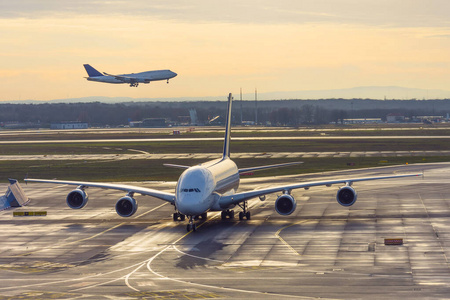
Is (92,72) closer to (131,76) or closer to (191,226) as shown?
(131,76)

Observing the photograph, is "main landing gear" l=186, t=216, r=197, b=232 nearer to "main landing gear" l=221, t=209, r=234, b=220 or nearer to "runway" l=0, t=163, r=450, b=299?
"runway" l=0, t=163, r=450, b=299

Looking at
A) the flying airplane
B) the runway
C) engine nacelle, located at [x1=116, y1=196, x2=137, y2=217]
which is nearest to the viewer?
the runway

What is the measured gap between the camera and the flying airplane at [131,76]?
190 m

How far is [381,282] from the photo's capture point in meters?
33.8

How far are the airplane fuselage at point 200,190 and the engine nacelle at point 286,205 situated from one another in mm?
4300

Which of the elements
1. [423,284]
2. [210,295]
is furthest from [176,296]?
[423,284]

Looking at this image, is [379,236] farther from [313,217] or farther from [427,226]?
[313,217]

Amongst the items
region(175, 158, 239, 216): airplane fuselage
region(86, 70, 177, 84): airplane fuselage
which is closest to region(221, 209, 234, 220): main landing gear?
region(175, 158, 239, 216): airplane fuselage

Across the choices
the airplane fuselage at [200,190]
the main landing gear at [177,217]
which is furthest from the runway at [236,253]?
the airplane fuselage at [200,190]

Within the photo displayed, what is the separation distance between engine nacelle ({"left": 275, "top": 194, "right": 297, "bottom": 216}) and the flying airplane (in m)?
139

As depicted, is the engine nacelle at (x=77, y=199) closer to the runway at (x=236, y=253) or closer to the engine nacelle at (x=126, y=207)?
the runway at (x=236, y=253)

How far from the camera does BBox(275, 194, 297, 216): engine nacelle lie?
51.2 metres

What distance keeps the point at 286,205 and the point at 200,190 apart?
7.50m

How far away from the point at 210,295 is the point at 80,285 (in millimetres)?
7088
